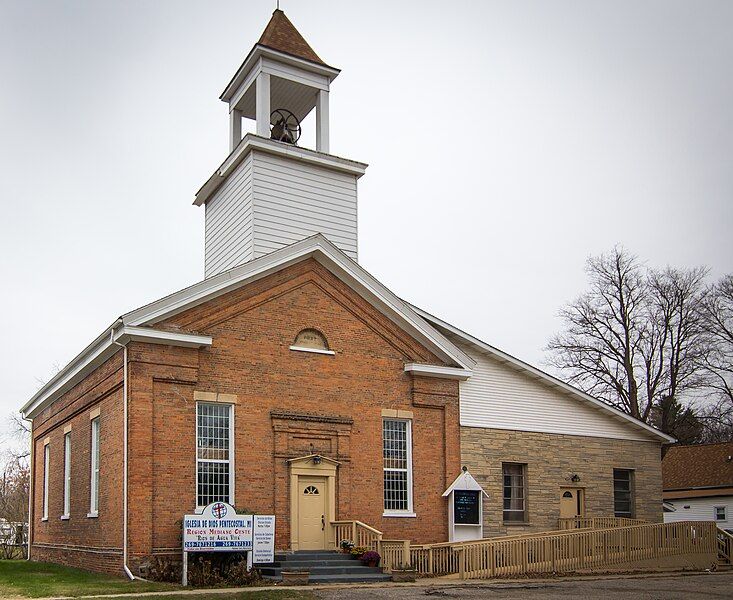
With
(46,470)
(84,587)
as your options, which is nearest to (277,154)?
(46,470)

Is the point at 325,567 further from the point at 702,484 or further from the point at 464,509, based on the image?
the point at 702,484

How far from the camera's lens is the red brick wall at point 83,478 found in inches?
910

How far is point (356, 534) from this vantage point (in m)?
24.0

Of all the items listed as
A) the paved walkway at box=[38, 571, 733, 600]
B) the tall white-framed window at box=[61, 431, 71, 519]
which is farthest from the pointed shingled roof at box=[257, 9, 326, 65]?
the paved walkway at box=[38, 571, 733, 600]

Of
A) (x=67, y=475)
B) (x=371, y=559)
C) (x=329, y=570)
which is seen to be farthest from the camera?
(x=67, y=475)

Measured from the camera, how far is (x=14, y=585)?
805 inches

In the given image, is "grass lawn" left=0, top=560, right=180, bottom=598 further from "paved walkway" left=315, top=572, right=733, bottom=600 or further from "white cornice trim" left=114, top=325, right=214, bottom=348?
"white cornice trim" left=114, top=325, right=214, bottom=348

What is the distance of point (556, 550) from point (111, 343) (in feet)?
40.8

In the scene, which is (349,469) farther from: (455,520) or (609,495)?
(609,495)

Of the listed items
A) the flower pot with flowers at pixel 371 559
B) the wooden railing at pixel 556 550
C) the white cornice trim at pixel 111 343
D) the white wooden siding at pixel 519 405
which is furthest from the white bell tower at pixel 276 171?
the wooden railing at pixel 556 550

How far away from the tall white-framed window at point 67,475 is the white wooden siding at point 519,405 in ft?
38.3

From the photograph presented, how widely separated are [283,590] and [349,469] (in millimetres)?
6748

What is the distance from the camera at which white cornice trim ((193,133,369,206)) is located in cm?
2766

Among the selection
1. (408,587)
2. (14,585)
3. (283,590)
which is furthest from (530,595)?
(14,585)
